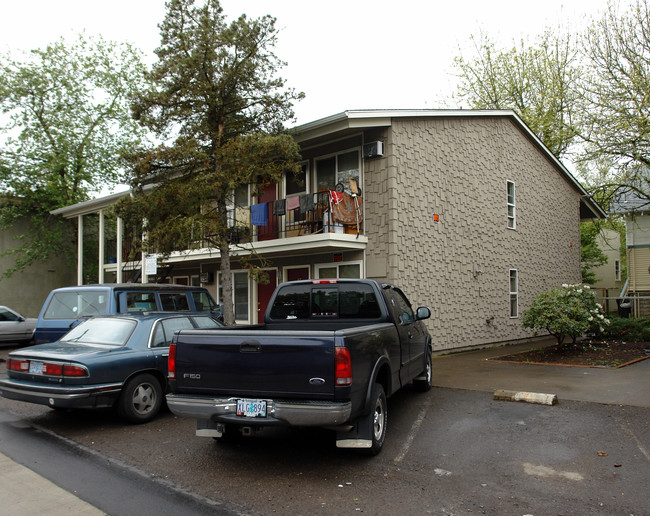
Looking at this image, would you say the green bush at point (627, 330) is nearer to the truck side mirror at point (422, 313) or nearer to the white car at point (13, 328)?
the truck side mirror at point (422, 313)

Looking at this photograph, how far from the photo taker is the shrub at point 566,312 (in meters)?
12.0

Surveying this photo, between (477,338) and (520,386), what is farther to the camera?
(477,338)

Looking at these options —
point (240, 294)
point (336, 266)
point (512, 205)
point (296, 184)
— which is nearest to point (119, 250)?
point (240, 294)

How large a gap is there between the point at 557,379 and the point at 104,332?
7779mm

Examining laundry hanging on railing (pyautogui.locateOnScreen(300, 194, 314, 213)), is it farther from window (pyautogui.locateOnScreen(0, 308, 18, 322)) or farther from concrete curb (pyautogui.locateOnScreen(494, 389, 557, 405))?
window (pyautogui.locateOnScreen(0, 308, 18, 322))

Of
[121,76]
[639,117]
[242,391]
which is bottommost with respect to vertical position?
[242,391]

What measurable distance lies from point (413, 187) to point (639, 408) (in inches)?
291

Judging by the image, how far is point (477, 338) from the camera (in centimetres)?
1486

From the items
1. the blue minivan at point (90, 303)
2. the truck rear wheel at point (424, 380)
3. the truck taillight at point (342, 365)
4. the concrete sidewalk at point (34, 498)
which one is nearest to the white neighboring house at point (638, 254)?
the truck rear wheel at point (424, 380)

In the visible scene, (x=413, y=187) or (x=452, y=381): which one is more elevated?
(x=413, y=187)

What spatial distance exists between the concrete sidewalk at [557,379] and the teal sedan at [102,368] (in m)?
4.92

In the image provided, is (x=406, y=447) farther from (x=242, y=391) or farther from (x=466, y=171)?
(x=466, y=171)

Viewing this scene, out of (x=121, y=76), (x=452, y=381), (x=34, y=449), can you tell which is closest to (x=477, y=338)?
(x=452, y=381)

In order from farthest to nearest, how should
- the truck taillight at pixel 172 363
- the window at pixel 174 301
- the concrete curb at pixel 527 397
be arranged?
the window at pixel 174 301
the concrete curb at pixel 527 397
the truck taillight at pixel 172 363
